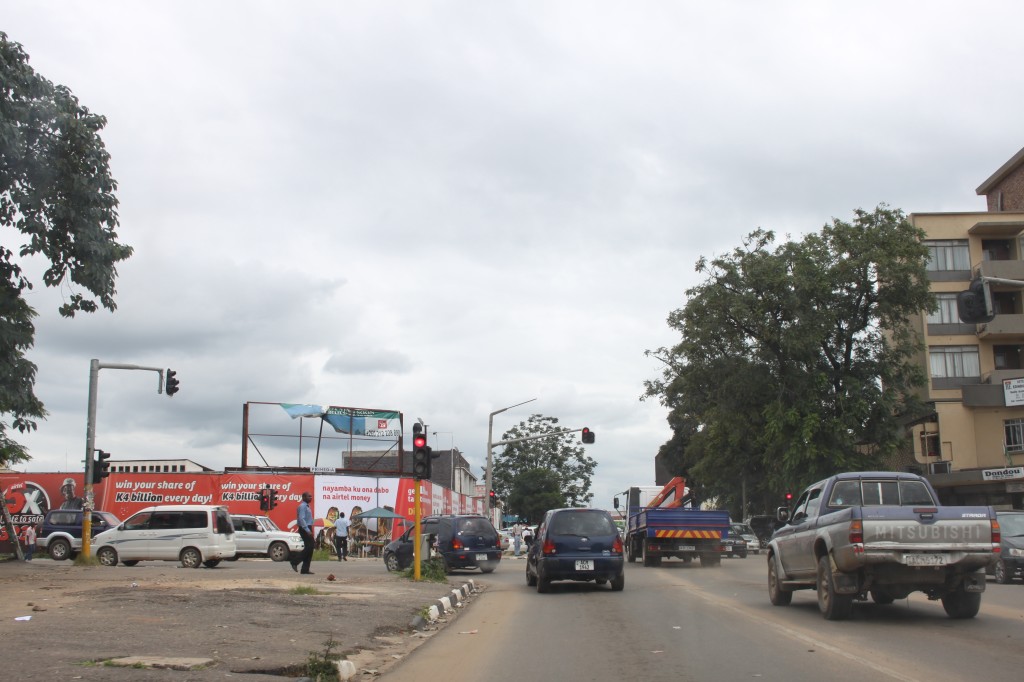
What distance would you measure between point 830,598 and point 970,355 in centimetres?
4396

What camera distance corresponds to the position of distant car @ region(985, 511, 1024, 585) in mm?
19781

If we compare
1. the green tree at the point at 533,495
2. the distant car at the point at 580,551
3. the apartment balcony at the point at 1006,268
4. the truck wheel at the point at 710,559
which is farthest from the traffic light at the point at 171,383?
the green tree at the point at 533,495

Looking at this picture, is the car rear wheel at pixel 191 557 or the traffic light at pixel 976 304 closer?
the traffic light at pixel 976 304

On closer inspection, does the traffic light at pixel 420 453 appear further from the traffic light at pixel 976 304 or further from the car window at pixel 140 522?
the car window at pixel 140 522

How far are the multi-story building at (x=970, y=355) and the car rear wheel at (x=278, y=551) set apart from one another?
106ft

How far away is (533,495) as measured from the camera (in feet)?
292

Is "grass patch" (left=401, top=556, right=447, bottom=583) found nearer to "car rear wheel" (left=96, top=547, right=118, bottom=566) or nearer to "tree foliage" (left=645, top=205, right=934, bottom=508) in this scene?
"car rear wheel" (left=96, top=547, right=118, bottom=566)

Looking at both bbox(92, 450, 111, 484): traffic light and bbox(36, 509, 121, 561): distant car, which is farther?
bbox(36, 509, 121, 561): distant car

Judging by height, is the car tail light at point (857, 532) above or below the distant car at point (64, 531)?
above

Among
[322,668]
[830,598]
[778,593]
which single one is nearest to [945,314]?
[778,593]

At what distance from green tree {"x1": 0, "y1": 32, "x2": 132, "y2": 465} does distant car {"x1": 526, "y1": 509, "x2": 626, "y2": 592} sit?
32.7 ft

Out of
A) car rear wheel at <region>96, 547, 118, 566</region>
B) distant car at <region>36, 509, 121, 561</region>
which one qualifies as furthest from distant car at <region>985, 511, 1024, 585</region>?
distant car at <region>36, 509, 121, 561</region>

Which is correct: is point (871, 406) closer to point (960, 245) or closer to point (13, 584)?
point (960, 245)

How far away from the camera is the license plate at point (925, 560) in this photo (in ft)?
37.5
